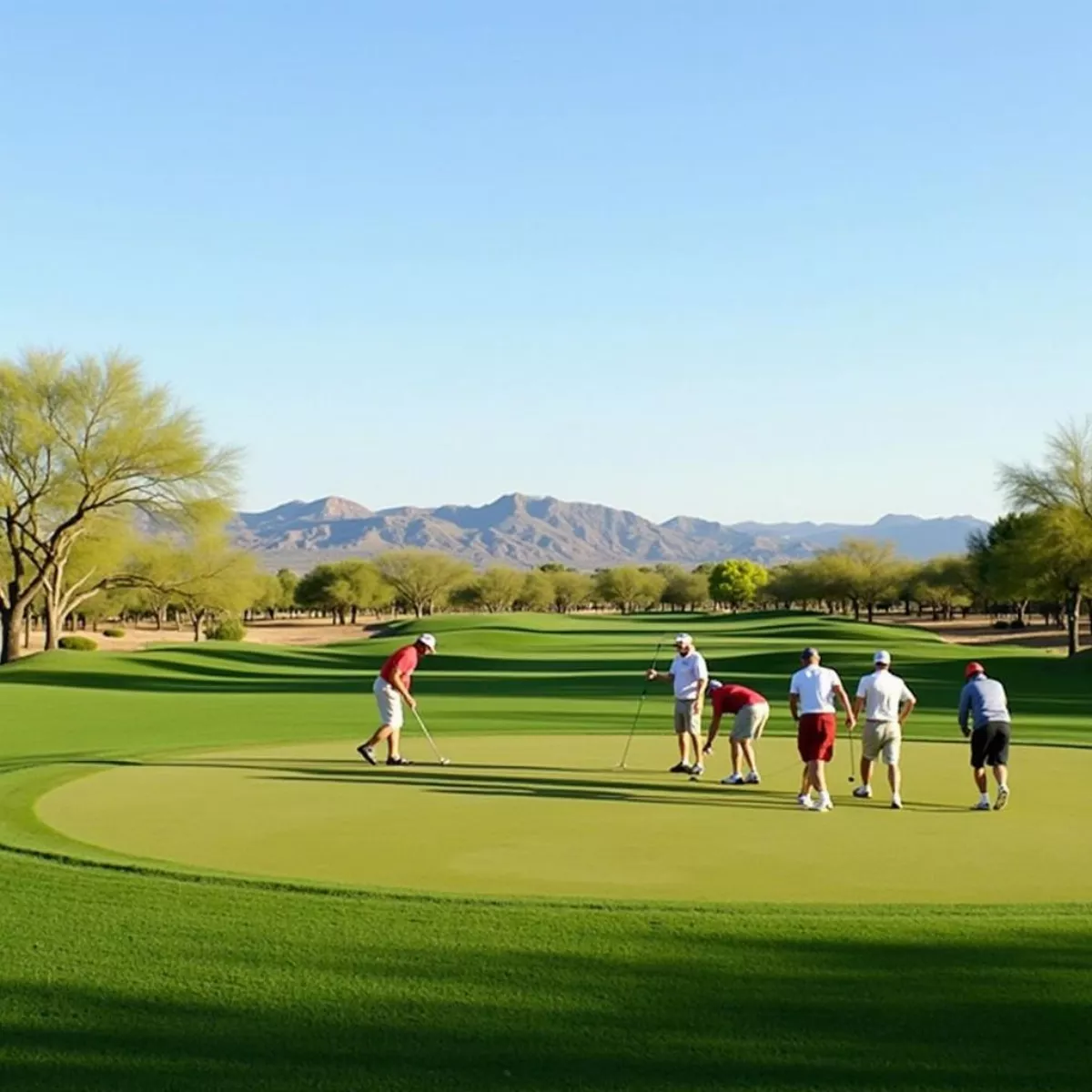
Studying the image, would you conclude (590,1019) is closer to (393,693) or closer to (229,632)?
(393,693)

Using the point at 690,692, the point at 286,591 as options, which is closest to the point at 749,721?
the point at 690,692

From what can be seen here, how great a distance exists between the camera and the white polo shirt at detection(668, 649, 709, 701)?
18.9 meters

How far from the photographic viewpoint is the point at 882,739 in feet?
53.6

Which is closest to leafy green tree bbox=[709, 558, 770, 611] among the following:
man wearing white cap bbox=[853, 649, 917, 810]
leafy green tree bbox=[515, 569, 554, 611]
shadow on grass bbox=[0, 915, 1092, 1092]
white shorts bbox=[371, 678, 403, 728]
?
leafy green tree bbox=[515, 569, 554, 611]

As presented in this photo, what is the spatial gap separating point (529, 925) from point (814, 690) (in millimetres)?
7369

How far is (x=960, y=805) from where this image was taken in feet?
52.7

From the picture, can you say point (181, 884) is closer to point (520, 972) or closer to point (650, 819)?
point (520, 972)

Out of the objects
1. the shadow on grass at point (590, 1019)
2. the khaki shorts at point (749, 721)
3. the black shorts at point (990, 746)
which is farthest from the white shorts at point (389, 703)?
the shadow on grass at point (590, 1019)

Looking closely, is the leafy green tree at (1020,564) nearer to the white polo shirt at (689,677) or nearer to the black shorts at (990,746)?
the white polo shirt at (689,677)

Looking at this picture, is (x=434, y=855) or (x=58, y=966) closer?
(x=58, y=966)

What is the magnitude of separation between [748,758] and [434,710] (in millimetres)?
15204

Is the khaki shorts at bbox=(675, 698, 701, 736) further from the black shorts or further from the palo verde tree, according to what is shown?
the palo verde tree

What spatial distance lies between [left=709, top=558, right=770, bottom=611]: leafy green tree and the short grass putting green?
155317 millimetres

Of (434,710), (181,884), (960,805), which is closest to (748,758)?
(960,805)
